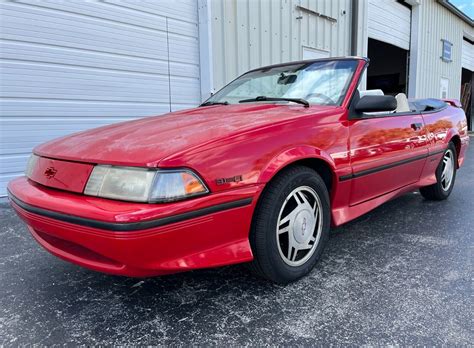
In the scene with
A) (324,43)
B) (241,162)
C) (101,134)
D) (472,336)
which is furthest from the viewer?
(324,43)

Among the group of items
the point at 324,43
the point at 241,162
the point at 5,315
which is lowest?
the point at 5,315

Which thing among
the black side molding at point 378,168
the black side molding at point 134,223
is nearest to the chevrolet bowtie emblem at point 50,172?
the black side molding at point 134,223

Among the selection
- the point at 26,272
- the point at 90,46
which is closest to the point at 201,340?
the point at 26,272

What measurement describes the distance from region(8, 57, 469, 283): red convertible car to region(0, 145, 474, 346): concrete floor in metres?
0.20

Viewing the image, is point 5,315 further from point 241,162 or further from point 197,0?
point 197,0

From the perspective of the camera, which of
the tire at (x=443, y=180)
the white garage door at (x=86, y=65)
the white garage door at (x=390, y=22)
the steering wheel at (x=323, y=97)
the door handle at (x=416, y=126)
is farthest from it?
the white garage door at (x=390, y=22)

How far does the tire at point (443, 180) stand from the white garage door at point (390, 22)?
20.9ft

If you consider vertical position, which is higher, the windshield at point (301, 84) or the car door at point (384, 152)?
the windshield at point (301, 84)

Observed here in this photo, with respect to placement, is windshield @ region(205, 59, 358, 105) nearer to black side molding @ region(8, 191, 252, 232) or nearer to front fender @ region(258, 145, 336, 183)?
front fender @ region(258, 145, 336, 183)

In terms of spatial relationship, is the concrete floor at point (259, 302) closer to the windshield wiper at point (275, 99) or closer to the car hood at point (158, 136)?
the car hood at point (158, 136)

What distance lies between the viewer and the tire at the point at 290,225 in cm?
166

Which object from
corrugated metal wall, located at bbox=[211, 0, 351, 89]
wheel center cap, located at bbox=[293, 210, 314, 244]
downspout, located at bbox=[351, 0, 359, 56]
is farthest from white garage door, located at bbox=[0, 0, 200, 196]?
downspout, located at bbox=[351, 0, 359, 56]

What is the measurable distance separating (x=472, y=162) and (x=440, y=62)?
7.58 metres

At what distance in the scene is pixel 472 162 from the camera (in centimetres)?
659
